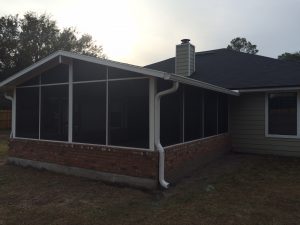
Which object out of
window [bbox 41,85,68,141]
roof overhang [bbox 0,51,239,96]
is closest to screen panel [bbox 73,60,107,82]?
roof overhang [bbox 0,51,239,96]

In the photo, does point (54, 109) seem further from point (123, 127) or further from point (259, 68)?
point (259, 68)

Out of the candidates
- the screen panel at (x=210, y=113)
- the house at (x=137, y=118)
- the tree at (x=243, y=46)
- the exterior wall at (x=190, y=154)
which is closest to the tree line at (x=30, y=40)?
the house at (x=137, y=118)

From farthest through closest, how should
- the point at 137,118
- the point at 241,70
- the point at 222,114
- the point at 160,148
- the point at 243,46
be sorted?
the point at 243,46 < the point at 241,70 < the point at 222,114 < the point at 137,118 < the point at 160,148

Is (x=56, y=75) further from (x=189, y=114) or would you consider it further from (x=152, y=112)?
(x=189, y=114)

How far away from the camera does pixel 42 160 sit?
749 centimetres

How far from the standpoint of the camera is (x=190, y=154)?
7047mm

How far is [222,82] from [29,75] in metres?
6.44

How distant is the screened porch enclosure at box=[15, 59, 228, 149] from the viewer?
5914 mm

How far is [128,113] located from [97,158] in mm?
1305

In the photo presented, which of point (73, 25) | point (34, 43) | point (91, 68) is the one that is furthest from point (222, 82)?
point (73, 25)

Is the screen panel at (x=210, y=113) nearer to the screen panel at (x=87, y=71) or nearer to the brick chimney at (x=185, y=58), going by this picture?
the brick chimney at (x=185, y=58)

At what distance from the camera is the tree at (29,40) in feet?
83.8

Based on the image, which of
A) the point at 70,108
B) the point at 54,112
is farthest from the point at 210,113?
the point at 54,112

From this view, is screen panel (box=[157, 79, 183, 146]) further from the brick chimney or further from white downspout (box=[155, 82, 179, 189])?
the brick chimney
